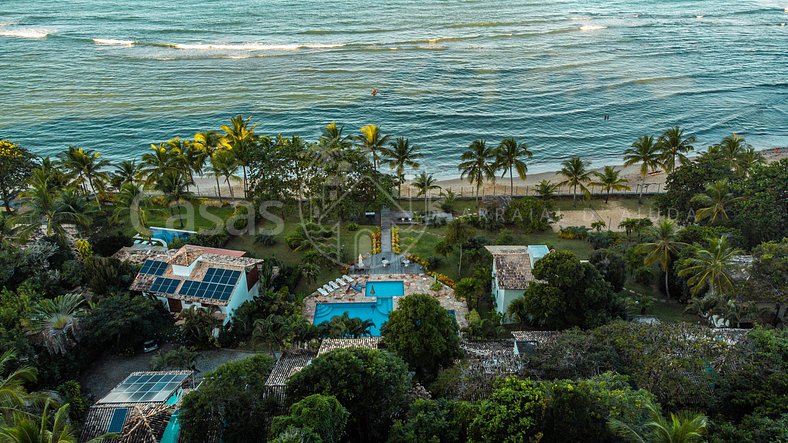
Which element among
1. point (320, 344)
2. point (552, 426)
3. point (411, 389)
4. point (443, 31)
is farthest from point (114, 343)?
point (443, 31)

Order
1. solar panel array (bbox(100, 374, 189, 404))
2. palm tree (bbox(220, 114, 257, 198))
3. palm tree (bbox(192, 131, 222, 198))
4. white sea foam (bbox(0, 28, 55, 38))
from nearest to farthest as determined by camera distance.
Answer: solar panel array (bbox(100, 374, 189, 404))
palm tree (bbox(220, 114, 257, 198))
palm tree (bbox(192, 131, 222, 198))
white sea foam (bbox(0, 28, 55, 38))

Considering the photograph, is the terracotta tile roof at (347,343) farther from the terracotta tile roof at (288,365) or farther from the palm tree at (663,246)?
the palm tree at (663,246)

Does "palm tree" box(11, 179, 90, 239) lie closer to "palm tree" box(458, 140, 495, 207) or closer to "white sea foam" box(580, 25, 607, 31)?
"palm tree" box(458, 140, 495, 207)

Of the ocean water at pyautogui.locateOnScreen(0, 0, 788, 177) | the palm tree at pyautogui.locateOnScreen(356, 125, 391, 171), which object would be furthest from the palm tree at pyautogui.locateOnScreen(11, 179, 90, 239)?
the ocean water at pyautogui.locateOnScreen(0, 0, 788, 177)

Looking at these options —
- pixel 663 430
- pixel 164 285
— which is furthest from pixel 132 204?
pixel 663 430

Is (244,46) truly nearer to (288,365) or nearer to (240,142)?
(240,142)

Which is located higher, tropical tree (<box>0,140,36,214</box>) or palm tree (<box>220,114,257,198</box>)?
palm tree (<box>220,114,257,198</box>)

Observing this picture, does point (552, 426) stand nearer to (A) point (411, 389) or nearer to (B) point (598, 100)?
(A) point (411, 389)
